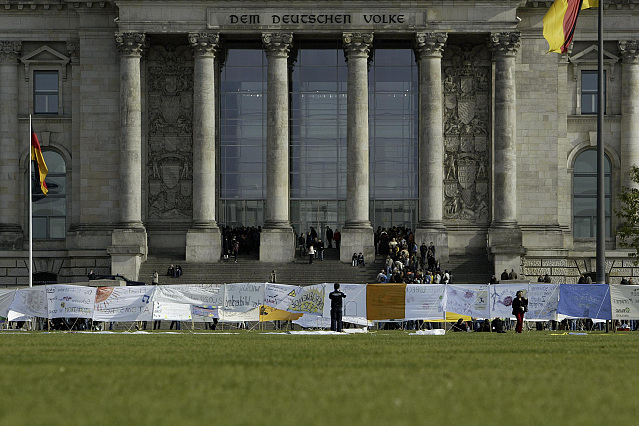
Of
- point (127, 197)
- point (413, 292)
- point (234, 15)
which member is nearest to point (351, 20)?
point (234, 15)

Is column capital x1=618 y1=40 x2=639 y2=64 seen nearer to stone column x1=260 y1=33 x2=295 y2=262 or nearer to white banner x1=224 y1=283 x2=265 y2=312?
stone column x1=260 y1=33 x2=295 y2=262

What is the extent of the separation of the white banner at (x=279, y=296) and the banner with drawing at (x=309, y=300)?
11 centimetres

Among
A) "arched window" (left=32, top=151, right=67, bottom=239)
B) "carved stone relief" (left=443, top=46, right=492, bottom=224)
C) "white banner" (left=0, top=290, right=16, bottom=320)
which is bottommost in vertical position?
"white banner" (left=0, top=290, right=16, bottom=320)

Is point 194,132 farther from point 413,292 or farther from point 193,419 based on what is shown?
point 193,419

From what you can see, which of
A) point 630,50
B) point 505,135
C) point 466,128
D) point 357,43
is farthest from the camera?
point 466,128

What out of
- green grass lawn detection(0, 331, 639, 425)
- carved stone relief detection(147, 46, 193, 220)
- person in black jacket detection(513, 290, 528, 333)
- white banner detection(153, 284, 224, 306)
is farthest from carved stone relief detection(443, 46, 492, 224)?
green grass lawn detection(0, 331, 639, 425)

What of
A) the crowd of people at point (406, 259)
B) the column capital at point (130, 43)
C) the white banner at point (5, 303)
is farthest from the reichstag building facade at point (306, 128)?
the white banner at point (5, 303)

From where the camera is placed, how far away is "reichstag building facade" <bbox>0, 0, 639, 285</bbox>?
6738 centimetres

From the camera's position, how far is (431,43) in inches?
2657

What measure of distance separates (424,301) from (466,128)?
28.7 metres

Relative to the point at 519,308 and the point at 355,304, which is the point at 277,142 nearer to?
the point at 355,304

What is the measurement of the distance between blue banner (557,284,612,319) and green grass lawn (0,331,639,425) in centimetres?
1878

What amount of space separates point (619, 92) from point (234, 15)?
79.2 ft

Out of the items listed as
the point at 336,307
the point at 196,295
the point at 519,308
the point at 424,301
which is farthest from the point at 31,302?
the point at 519,308
